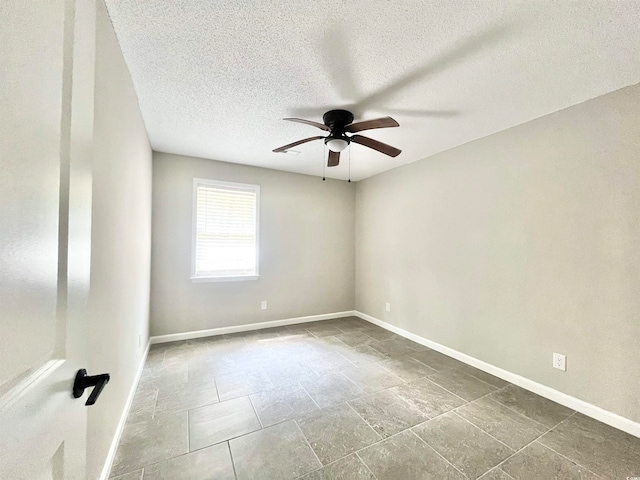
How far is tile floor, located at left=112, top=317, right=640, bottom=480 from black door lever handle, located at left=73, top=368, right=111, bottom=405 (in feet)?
4.08

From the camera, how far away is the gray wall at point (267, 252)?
356 cm

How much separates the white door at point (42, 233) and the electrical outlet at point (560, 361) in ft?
10.1

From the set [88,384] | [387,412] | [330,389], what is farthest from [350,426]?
[88,384]

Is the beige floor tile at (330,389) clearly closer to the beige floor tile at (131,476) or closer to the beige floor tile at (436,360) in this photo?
the beige floor tile at (436,360)

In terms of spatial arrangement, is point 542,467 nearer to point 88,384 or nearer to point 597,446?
point 597,446

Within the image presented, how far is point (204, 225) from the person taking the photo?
3.81 meters

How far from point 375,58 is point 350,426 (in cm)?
250

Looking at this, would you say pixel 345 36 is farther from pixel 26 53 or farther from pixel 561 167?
pixel 561 167

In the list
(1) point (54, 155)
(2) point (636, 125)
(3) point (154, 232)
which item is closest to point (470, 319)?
(2) point (636, 125)

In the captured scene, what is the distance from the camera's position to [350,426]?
1.94 metres

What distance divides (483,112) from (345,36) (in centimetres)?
152

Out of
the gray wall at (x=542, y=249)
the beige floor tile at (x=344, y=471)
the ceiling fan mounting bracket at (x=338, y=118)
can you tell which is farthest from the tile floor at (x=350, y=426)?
the ceiling fan mounting bracket at (x=338, y=118)

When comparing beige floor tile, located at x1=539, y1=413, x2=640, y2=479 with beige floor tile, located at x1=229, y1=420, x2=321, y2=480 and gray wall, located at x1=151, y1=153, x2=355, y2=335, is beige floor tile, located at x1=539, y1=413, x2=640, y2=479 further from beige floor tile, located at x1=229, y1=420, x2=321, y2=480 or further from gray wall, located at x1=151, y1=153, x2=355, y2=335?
gray wall, located at x1=151, y1=153, x2=355, y2=335

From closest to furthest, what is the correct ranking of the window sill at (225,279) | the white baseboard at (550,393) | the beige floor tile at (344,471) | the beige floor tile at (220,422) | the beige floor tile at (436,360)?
1. the beige floor tile at (344,471)
2. the beige floor tile at (220,422)
3. the white baseboard at (550,393)
4. the beige floor tile at (436,360)
5. the window sill at (225,279)
